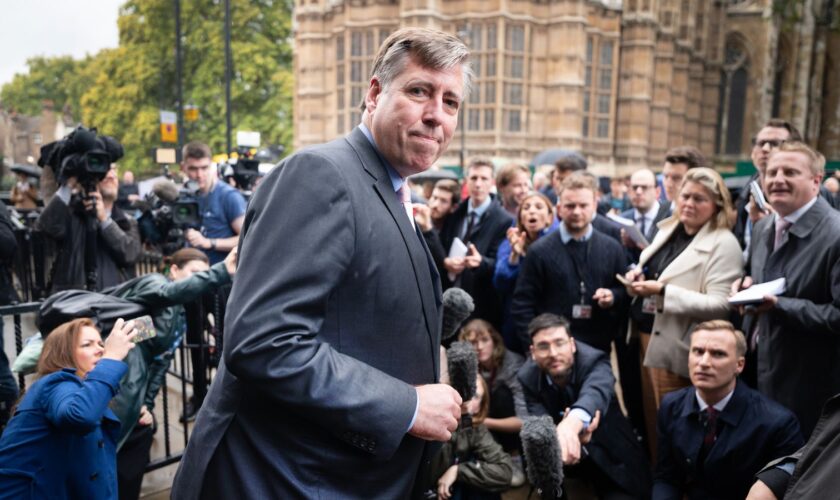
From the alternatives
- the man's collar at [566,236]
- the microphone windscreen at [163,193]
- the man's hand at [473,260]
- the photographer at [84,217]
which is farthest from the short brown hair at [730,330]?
the microphone windscreen at [163,193]

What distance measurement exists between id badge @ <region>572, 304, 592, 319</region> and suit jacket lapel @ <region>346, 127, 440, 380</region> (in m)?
3.00

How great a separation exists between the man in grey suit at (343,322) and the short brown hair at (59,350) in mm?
1773

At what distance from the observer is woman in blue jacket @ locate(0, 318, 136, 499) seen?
9.05 feet

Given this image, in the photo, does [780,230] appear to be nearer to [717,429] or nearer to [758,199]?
[758,199]

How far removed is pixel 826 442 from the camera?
1765 mm

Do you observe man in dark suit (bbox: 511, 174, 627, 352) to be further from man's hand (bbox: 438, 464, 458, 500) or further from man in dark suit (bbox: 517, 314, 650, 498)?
man's hand (bbox: 438, 464, 458, 500)

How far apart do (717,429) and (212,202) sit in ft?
15.0

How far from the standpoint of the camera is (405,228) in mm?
1553

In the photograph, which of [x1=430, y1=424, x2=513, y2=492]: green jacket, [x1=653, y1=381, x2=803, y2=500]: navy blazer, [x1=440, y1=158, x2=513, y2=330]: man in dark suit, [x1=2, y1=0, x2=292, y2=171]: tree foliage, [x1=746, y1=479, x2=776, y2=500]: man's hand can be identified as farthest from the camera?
[x1=2, y1=0, x2=292, y2=171]: tree foliage

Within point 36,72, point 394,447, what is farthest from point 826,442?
point 36,72

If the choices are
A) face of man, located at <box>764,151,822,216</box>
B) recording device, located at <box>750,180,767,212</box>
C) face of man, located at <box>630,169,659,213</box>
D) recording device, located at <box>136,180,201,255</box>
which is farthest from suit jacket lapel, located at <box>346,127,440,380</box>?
face of man, located at <box>630,169,659,213</box>

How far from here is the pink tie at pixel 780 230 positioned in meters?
3.65

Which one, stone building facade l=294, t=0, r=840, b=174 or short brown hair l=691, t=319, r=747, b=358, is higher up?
stone building facade l=294, t=0, r=840, b=174

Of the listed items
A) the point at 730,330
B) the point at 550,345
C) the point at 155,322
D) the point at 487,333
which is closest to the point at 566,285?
the point at 487,333
